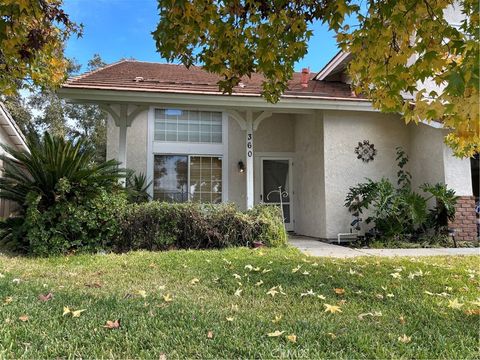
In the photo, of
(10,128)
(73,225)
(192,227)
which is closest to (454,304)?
(192,227)

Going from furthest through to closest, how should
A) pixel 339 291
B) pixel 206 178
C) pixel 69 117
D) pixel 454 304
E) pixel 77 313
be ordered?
pixel 69 117 → pixel 206 178 → pixel 339 291 → pixel 454 304 → pixel 77 313

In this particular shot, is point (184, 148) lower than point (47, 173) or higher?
higher

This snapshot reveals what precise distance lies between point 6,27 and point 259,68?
253 cm

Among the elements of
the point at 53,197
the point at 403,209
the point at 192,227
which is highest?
the point at 53,197

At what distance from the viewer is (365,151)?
1004cm

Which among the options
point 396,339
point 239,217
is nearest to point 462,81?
point 396,339

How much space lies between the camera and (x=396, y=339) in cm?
277

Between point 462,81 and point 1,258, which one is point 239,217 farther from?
point 462,81

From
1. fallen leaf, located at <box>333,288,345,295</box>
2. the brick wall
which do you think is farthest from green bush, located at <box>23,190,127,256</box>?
the brick wall

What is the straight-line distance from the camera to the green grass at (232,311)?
260cm

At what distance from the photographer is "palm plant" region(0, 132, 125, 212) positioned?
6.84 metres

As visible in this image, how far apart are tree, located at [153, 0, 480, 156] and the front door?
6.80 metres

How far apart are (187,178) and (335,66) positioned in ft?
18.4

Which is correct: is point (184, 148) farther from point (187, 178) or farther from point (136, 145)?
point (136, 145)
